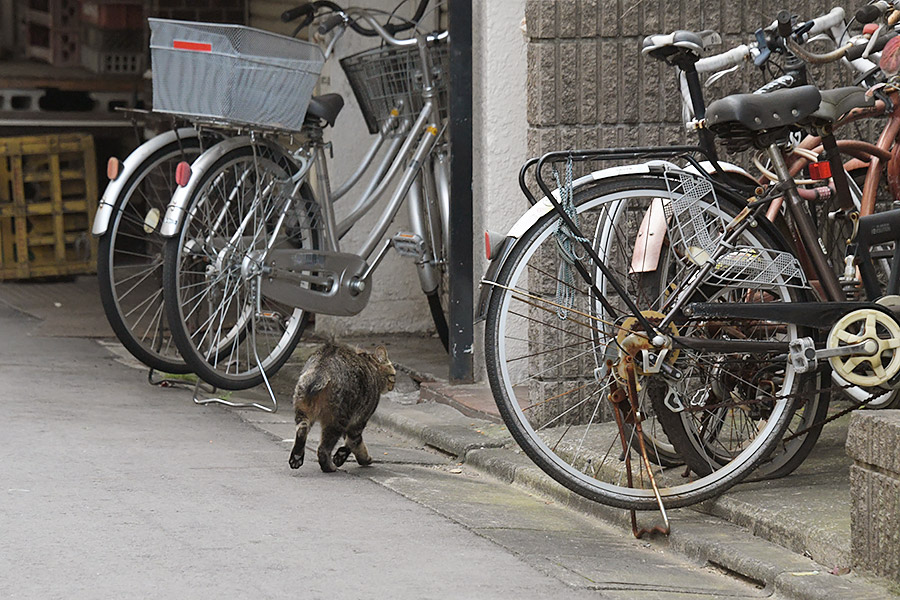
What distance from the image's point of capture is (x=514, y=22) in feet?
21.8

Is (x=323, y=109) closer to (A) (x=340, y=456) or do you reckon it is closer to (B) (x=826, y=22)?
(A) (x=340, y=456)

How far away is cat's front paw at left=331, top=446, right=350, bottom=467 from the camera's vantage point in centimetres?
544

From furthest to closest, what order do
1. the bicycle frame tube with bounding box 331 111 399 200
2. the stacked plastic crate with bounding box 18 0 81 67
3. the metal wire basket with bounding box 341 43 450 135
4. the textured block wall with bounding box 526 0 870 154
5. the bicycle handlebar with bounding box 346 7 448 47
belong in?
1. the stacked plastic crate with bounding box 18 0 81 67
2. the bicycle frame tube with bounding box 331 111 399 200
3. the metal wire basket with bounding box 341 43 450 135
4. the bicycle handlebar with bounding box 346 7 448 47
5. the textured block wall with bounding box 526 0 870 154

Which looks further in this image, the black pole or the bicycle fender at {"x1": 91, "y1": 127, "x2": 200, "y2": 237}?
the black pole

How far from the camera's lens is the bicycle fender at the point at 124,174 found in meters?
6.62

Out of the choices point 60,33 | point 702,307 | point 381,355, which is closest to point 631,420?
point 702,307

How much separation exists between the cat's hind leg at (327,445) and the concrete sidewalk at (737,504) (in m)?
0.66

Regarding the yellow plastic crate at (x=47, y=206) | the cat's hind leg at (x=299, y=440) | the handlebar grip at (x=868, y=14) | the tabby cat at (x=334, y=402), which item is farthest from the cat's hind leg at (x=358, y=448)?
the yellow plastic crate at (x=47, y=206)

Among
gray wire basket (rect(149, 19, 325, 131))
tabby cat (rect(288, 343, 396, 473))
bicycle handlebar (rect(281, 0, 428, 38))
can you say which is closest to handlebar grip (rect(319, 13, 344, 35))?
bicycle handlebar (rect(281, 0, 428, 38))

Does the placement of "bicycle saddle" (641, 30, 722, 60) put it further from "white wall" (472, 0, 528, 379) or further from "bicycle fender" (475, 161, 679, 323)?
"white wall" (472, 0, 528, 379)

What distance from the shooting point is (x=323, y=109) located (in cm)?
686

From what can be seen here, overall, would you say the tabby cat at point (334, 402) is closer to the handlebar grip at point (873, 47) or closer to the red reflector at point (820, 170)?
the red reflector at point (820, 170)

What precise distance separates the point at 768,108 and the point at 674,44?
1.46 feet

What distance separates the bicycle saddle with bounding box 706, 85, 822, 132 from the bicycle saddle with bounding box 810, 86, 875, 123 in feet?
0.27
